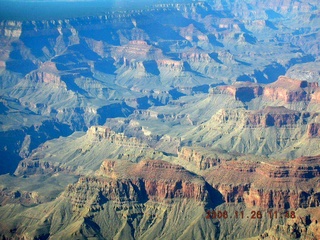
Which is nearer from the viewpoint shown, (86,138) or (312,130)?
(312,130)

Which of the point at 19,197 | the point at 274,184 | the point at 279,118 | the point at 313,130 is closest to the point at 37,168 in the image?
the point at 19,197

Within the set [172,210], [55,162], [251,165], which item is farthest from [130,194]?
[55,162]

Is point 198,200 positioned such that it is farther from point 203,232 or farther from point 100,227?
point 100,227

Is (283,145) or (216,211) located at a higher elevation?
(283,145)

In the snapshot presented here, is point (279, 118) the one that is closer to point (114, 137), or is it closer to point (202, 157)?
point (114, 137)

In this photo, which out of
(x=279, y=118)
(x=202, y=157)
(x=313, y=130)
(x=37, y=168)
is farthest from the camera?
(x=37, y=168)

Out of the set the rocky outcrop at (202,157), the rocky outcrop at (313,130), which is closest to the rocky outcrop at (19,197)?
the rocky outcrop at (202,157)
